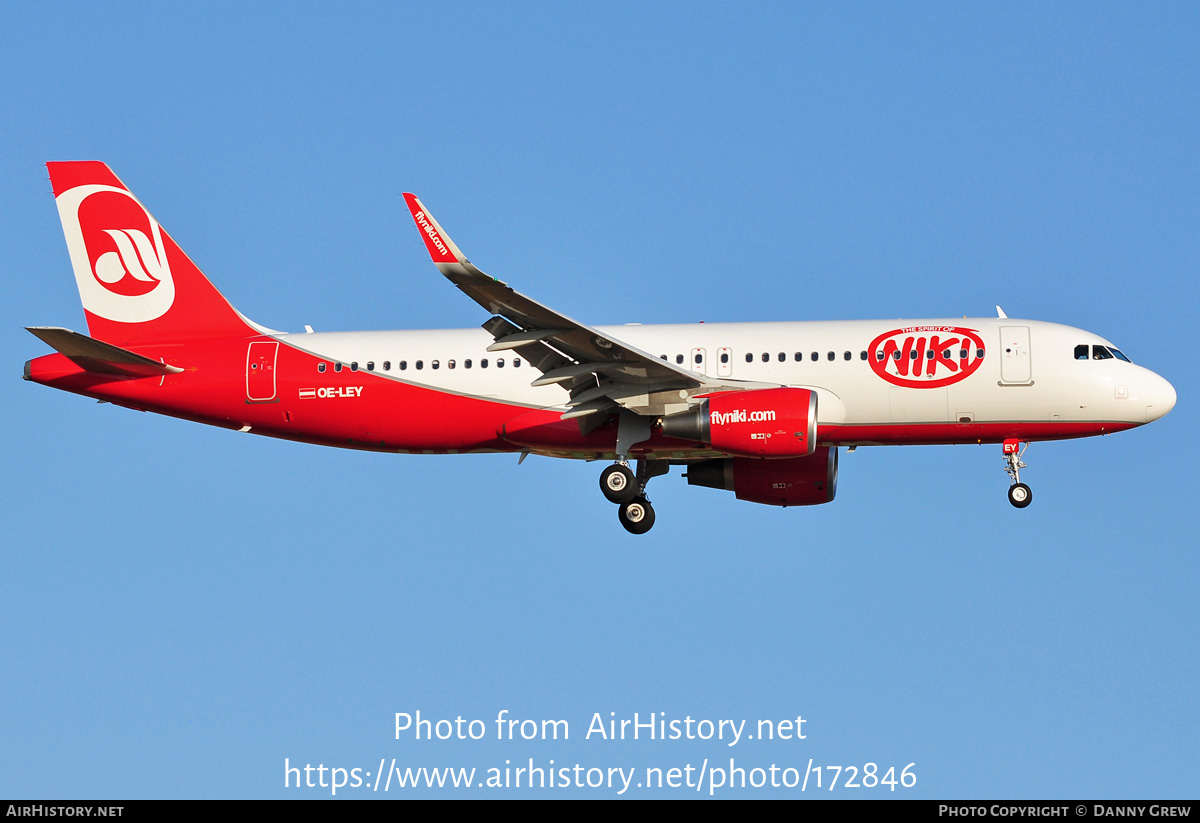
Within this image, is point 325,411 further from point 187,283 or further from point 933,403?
point 933,403

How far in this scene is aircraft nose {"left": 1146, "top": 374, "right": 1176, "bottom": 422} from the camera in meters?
33.1

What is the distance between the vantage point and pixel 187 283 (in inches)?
1441

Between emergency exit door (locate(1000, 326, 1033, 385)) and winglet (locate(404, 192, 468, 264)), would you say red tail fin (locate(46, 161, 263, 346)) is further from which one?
emergency exit door (locate(1000, 326, 1033, 385))

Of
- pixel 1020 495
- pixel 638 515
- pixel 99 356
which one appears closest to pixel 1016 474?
pixel 1020 495

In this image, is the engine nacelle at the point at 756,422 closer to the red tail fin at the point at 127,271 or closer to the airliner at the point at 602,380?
the airliner at the point at 602,380

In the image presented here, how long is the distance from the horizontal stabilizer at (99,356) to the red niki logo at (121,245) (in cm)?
189

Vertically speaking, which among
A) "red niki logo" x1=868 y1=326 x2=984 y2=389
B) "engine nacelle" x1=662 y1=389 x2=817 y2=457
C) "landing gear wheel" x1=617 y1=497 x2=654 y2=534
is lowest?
"landing gear wheel" x1=617 y1=497 x2=654 y2=534

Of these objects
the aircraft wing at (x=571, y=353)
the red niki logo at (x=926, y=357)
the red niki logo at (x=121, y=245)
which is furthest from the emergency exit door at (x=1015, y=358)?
the red niki logo at (x=121, y=245)

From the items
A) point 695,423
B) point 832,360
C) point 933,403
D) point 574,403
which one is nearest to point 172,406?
point 574,403

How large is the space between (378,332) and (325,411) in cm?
232

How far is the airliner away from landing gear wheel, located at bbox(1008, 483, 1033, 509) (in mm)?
52

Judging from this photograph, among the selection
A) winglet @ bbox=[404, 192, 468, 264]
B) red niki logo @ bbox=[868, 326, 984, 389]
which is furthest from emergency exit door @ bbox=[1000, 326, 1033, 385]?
winglet @ bbox=[404, 192, 468, 264]

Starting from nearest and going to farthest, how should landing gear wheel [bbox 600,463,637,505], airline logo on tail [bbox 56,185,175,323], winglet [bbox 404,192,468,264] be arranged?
winglet [bbox 404,192,468,264]
landing gear wheel [bbox 600,463,637,505]
airline logo on tail [bbox 56,185,175,323]
